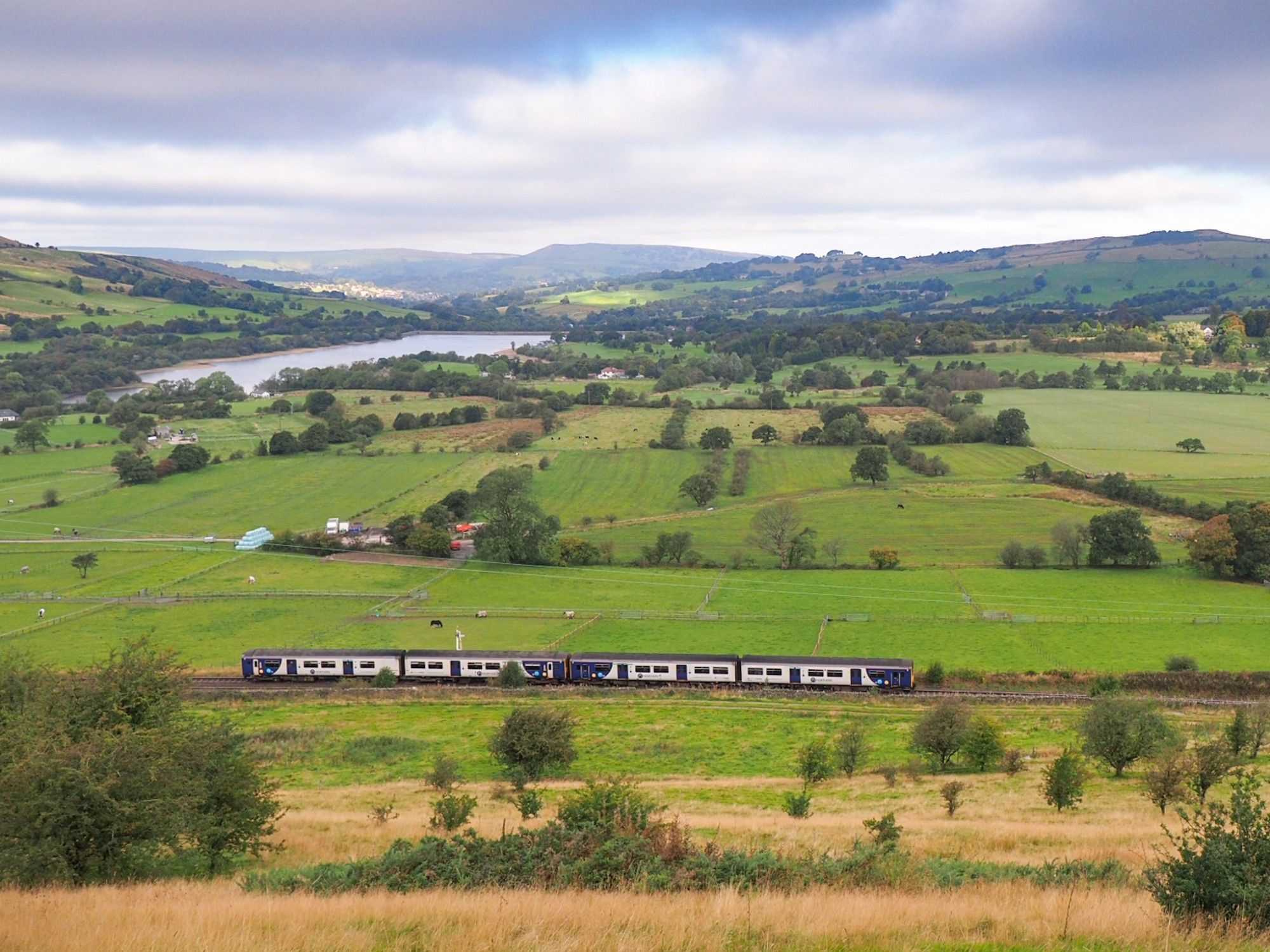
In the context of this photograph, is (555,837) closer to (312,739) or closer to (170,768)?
(170,768)

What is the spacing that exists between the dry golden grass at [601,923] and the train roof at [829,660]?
96.6 ft

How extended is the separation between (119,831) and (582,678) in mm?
28813

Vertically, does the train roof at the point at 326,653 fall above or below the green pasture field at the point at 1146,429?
below

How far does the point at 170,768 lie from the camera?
53.7ft

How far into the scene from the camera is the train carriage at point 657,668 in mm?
42781

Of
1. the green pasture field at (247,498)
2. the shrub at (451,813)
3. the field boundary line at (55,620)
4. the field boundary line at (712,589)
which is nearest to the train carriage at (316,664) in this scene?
the field boundary line at (55,620)

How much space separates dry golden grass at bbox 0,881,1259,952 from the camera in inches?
392

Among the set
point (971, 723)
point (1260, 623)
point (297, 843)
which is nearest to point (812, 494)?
point (1260, 623)

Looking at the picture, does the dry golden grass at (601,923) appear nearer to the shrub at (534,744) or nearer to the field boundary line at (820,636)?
the shrub at (534,744)

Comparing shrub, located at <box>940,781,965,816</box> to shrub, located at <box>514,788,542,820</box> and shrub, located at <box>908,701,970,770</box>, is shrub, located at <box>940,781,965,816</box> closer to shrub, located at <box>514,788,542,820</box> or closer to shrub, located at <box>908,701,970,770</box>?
shrub, located at <box>908,701,970,770</box>

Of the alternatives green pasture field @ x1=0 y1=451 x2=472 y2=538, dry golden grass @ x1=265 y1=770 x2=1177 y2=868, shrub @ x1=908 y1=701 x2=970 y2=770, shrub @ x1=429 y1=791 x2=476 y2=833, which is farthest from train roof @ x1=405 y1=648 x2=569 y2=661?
green pasture field @ x1=0 y1=451 x2=472 y2=538

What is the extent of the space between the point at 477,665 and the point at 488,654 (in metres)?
0.71

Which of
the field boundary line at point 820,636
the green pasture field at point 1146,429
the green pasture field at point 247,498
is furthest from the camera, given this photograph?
the green pasture field at point 1146,429

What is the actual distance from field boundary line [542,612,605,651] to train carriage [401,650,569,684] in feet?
7.61
